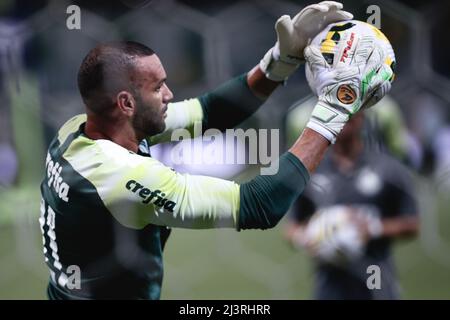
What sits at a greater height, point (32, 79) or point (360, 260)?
point (32, 79)

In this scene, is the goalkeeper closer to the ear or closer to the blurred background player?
the ear

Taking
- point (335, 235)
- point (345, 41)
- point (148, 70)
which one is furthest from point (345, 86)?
point (335, 235)

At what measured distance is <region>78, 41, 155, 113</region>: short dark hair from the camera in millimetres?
1137

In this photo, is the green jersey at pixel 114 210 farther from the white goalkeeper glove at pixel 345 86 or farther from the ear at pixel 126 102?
the white goalkeeper glove at pixel 345 86

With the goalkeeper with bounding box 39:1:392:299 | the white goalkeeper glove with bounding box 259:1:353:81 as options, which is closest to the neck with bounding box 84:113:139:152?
the goalkeeper with bounding box 39:1:392:299

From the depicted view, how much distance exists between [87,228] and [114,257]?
80 mm

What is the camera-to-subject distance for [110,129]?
119 centimetres

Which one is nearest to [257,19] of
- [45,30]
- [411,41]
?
[411,41]

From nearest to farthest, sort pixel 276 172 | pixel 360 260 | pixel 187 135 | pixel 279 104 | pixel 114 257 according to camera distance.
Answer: pixel 276 172
pixel 114 257
pixel 187 135
pixel 360 260
pixel 279 104

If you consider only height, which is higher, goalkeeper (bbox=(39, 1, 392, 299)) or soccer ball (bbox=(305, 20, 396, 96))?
soccer ball (bbox=(305, 20, 396, 96))

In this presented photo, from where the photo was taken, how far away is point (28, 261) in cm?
197

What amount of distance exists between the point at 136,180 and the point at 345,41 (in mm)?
363

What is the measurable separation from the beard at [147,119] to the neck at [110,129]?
1cm

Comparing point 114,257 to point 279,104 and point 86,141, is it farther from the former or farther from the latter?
point 279,104
